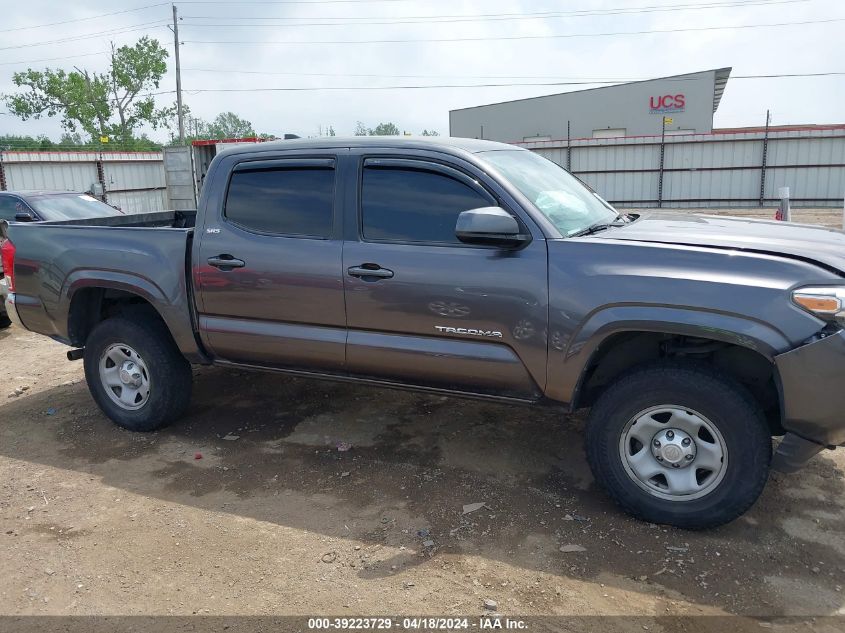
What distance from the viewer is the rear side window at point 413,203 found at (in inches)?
147

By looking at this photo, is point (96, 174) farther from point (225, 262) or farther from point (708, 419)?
point (708, 419)

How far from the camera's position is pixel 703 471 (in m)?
3.30

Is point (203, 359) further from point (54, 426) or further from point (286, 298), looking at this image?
point (54, 426)

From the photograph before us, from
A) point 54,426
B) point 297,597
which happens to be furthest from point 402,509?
Answer: point 54,426

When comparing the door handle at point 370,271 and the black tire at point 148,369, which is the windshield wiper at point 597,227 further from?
the black tire at point 148,369

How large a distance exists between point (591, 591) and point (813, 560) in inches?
42.7

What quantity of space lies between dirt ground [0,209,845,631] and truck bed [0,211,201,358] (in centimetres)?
86

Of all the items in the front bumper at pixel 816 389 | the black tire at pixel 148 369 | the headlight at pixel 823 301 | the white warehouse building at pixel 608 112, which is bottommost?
the black tire at pixel 148 369

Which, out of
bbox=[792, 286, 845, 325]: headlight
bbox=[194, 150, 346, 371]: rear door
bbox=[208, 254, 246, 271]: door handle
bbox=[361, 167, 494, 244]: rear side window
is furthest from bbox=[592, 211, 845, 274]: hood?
bbox=[208, 254, 246, 271]: door handle

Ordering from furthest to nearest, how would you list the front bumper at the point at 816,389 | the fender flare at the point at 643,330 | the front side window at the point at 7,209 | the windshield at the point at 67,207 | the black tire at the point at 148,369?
the windshield at the point at 67,207 → the front side window at the point at 7,209 → the black tire at the point at 148,369 → the fender flare at the point at 643,330 → the front bumper at the point at 816,389

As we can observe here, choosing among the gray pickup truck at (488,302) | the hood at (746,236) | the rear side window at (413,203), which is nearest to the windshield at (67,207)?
the gray pickup truck at (488,302)

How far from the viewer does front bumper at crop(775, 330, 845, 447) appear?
113 inches

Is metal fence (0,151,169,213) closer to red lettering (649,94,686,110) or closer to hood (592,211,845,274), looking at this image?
hood (592,211,845,274)

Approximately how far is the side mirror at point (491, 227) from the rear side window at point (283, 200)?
99 centimetres
